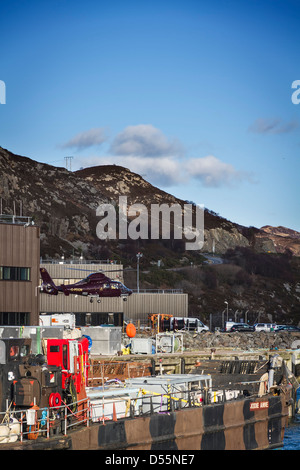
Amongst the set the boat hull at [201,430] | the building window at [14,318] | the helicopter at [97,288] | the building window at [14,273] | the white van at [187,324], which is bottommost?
the boat hull at [201,430]

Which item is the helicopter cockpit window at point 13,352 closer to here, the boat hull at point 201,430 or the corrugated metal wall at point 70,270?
the boat hull at point 201,430

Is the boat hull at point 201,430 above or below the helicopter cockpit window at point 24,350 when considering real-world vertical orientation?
below

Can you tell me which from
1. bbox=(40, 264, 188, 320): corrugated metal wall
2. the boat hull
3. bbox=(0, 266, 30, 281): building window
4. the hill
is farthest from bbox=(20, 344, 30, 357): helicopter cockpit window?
the hill

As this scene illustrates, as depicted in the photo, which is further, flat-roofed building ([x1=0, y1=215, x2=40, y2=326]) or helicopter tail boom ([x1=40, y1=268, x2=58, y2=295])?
helicopter tail boom ([x1=40, y1=268, x2=58, y2=295])

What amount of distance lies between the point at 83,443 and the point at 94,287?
51352 millimetres

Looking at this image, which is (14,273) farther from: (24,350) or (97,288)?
(24,350)

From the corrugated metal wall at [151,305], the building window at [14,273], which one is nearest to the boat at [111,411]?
the building window at [14,273]

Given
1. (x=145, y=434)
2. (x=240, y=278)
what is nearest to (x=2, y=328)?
(x=145, y=434)

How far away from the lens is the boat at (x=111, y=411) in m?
25.1

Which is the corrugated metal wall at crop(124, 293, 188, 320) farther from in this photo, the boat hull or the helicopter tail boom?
the boat hull

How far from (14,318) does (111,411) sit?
28.9 m

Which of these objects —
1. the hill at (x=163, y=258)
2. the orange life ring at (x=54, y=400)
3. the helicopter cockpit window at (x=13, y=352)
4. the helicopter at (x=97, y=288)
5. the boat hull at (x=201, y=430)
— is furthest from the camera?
the hill at (x=163, y=258)

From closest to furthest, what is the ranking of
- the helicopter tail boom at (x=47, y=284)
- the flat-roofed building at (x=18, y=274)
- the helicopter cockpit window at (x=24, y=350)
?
the helicopter cockpit window at (x=24, y=350) → the flat-roofed building at (x=18, y=274) → the helicopter tail boom at (x=47, y=284)

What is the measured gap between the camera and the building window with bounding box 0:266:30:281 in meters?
56.2
